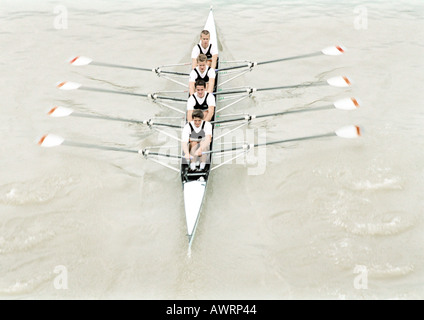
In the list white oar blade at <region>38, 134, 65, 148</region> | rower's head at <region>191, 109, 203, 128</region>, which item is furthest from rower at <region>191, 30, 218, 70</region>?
white oar blade at <region>38, 134, 65, 148</region>

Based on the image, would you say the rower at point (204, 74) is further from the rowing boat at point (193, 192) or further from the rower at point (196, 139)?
the rowing boat at point (193, 192)

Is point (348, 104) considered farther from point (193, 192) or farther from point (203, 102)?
point (193, 192)

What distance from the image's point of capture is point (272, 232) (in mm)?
6402

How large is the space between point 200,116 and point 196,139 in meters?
0.50

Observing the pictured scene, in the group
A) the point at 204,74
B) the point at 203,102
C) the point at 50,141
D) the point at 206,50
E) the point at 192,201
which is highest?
the point at 206,50

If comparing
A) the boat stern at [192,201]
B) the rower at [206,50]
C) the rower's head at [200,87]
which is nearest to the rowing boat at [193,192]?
the boat stern at [192,201]

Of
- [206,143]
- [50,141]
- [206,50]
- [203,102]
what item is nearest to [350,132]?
[206,143]

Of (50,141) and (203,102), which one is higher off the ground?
(203,102)

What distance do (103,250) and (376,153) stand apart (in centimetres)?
580

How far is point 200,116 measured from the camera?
7.21 metres

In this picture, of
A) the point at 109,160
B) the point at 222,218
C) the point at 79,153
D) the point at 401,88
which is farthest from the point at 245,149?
the point at 401,88

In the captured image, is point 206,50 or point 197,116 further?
point 206,50

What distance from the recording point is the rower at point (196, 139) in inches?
281

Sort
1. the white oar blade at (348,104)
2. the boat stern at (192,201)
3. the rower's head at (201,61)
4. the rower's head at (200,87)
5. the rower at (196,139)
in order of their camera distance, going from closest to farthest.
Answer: the boat stern at (192,201) → the rower at (196,139) → the white oar blade at (348,104) → the rower's head at (200,87) → the rower's head at (201,61)
